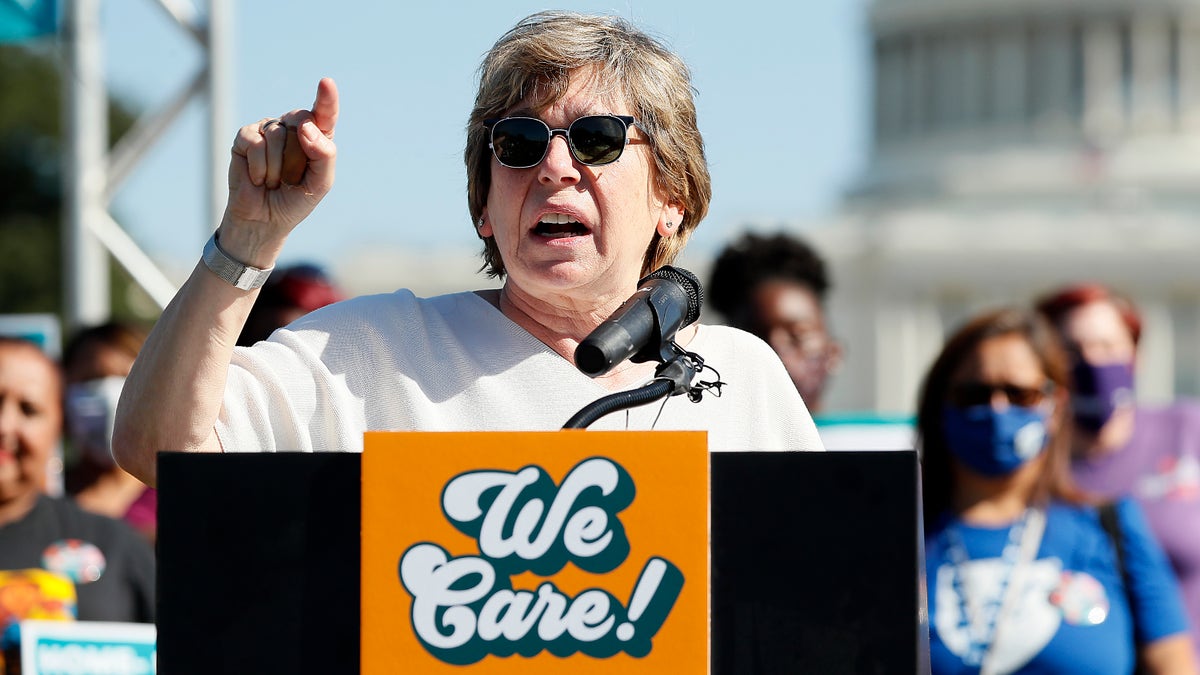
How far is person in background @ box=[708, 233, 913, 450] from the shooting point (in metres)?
5.50

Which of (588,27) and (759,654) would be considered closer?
(759,654)

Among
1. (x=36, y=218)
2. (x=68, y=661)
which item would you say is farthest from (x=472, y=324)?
(x=36, y=218)

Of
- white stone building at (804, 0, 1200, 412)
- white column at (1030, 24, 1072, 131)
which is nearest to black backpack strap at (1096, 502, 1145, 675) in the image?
white stone building at (804, 0, 1200, 412)

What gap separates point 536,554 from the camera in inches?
73.4

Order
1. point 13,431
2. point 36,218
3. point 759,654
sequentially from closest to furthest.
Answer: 1. point 759,654
2. point 13,431
3. point 36,218

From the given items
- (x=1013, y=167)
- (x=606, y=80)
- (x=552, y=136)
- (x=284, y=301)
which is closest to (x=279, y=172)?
(x=552, y=136)

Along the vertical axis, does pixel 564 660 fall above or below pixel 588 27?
below

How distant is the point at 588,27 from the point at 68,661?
192 cm

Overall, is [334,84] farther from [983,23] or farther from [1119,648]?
[983,23]

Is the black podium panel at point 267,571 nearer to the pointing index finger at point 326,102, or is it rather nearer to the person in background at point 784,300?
the pointing index finger at point 326,102

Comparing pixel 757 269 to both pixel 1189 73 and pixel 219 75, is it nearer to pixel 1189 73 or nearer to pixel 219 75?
pixel 219 75

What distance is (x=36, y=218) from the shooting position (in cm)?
4959

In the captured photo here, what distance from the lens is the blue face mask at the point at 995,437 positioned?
175 inches

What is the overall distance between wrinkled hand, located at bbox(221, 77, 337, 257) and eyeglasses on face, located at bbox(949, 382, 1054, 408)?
2722 mm
